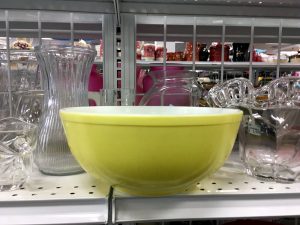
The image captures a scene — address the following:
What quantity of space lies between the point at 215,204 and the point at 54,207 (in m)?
0.19

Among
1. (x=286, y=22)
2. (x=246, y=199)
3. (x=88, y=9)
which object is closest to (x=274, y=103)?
(x=246, y=199)

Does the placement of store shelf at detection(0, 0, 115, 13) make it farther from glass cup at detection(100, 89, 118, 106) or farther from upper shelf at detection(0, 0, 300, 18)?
glass cup at detection(100, 89, 118, 106)

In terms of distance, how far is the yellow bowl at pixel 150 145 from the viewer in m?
0.27

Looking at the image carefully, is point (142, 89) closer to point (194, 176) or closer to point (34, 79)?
point (34, 79)

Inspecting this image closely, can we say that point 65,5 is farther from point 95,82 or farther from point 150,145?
point 150,145

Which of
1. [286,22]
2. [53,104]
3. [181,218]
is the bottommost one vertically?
[181,218]

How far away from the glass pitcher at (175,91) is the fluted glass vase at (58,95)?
0.14m

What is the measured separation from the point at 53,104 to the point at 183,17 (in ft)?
1.09

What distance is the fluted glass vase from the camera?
424 mm

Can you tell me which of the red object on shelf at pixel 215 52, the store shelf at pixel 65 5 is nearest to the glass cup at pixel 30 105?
the store shelf at pixel 65 5

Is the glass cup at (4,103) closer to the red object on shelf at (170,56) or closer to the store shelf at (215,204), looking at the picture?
the store shelf at (215,204)

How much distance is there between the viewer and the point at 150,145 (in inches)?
10.8

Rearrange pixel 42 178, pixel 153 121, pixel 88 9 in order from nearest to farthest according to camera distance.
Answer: pixel 153 121 → pixel 42 178 → pixel 88 9

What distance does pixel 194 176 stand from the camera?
11.9 inches
